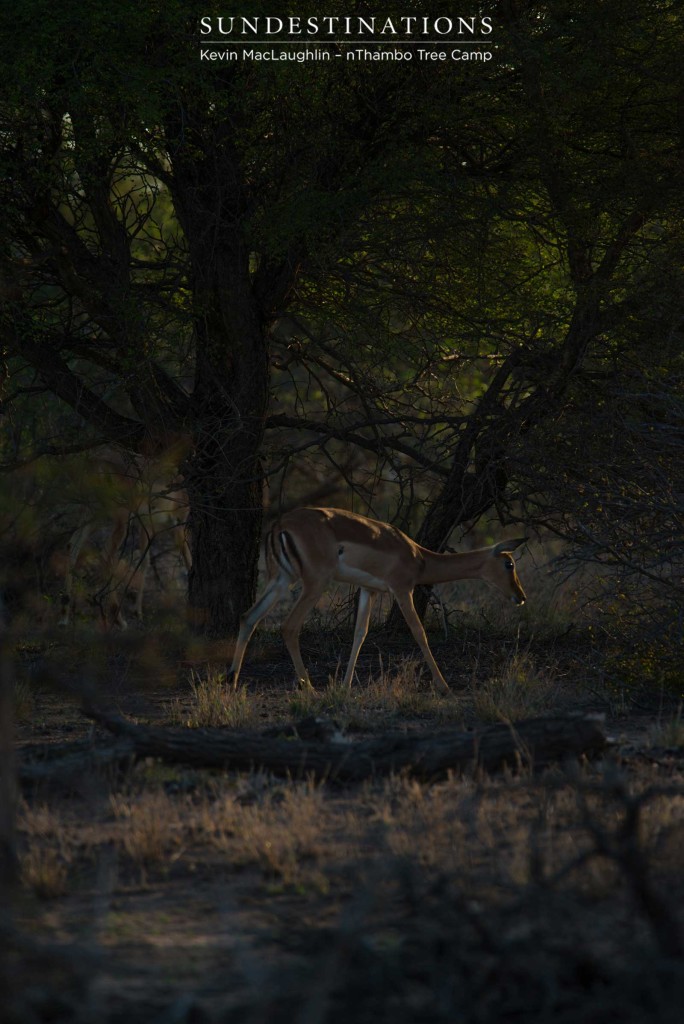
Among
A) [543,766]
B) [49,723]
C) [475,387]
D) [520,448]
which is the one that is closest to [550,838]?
[543,766]

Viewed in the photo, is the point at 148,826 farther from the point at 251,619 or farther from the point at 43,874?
the point at 251,619

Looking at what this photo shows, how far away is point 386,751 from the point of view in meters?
6.27

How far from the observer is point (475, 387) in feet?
51.4

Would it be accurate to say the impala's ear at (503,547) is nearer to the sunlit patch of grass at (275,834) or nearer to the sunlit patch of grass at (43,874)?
the sunlit patch of grass at (275,834)

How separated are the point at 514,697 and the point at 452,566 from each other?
2868 mm

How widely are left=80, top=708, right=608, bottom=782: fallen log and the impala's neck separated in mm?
4698

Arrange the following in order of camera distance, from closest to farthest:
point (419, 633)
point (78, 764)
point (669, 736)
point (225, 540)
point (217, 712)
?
point (78, 764), point (669, 736), point (217, 712), point (419, 633), point (225, 540)

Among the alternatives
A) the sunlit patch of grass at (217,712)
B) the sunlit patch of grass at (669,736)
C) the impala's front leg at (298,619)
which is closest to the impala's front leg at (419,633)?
the impala's front leg at (298,619)

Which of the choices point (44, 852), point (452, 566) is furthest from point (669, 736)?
point (452, 566)

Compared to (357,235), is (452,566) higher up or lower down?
lower down

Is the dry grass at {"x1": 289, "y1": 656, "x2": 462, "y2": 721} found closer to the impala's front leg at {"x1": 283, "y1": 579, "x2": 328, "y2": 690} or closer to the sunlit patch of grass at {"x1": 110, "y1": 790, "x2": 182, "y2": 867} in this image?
the impala's front leg at {"x1": 283, "y1": 579, "x2": 328, "y2": 690}

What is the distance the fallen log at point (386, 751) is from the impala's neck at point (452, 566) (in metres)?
4.70

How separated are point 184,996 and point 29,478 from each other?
7.71 meters

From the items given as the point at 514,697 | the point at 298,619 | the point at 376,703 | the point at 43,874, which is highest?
the point at 298,619
